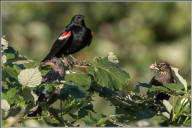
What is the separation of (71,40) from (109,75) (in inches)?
175

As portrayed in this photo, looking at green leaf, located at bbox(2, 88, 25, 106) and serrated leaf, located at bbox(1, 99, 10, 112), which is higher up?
green leaf, located at bbox(2, 88, 25, 106)

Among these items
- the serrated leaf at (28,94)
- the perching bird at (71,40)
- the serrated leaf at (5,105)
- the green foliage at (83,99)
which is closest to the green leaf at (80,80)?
the green foliage at (83,99)

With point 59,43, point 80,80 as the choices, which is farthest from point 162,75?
point 59,43

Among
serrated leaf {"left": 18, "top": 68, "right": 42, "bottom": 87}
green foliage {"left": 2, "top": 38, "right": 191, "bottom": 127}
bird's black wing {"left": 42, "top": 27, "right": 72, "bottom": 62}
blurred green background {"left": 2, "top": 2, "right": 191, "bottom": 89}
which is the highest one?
blurred green background {"left": 2, "top": 2, "right": 191, "bottom": 89}

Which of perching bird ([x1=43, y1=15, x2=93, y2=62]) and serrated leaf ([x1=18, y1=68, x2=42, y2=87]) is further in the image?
perching bird ([x1=43, y1=15, x2=93, y2=62])

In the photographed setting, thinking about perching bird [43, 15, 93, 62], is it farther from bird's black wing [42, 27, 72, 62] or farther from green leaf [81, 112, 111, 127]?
green leaf [81, 112, 111, 127]

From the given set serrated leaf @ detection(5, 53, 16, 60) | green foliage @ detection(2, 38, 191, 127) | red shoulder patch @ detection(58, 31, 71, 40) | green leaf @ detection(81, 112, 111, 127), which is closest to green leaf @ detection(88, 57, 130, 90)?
green foliage @ detection(2, 38, 191, 127)

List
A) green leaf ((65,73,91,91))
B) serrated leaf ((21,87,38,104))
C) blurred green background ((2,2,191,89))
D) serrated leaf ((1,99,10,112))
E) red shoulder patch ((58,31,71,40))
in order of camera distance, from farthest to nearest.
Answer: blurred green background ((2,2,191,89)), red shoulder patch ((58,31,71,40)), green leaf ((65,73,91,91)), serrated leaf ((21,87,38,104)), serrated leaf ((1,99,10,112))

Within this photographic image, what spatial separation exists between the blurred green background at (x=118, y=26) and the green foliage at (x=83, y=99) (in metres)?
8.74

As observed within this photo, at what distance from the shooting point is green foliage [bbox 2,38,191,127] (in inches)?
101

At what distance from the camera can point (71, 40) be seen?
7.39 m

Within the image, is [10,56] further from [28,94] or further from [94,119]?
[94,119]

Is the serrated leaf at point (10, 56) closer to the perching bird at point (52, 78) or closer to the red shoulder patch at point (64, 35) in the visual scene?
the perching bird at point (52, 78)

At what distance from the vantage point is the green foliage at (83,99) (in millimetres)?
2570
